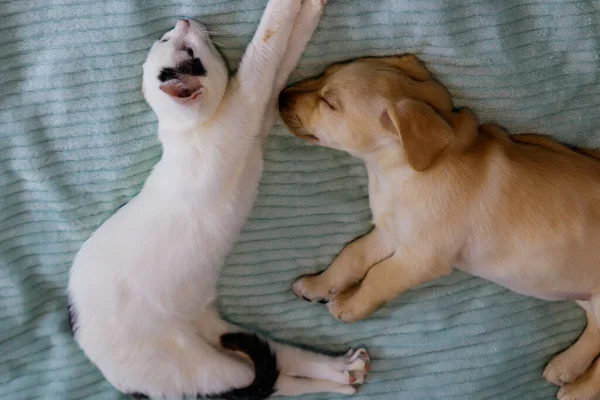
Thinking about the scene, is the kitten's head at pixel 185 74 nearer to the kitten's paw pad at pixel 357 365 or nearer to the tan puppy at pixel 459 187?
the tan puppy at pixel 459 187

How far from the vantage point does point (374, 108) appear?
6.20ft

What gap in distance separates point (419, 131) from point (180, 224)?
2.59 feet

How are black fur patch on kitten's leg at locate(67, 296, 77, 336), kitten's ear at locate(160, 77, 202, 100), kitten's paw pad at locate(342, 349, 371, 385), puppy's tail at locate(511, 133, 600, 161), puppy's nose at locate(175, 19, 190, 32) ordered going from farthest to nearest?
kitten's paw pad at locate(342, 349, 371, 385) < puppy's tail at locate(511, 133, 600, 161) < black fur patch on kitten's leg at locate(67, 296, 77, 336) < puppy's nose at locate(175, 19, 190, 32) < kitten's ear at locate(160, 77, 202, 100)

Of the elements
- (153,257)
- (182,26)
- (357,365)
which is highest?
(182,26)

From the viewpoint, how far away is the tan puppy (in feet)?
6.32

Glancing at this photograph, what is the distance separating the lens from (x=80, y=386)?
7.20 ft

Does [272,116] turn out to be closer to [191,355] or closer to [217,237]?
[217,237]

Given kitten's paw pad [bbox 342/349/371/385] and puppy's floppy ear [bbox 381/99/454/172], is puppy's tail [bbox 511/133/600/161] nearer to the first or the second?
puppy's floppy ear [bbox 381/99/454/172]

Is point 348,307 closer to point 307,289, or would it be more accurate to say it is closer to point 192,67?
point 307,289

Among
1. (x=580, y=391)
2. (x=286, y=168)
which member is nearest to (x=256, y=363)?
(x=286, y=168)

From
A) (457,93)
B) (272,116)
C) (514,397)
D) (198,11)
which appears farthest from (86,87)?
(514,397)

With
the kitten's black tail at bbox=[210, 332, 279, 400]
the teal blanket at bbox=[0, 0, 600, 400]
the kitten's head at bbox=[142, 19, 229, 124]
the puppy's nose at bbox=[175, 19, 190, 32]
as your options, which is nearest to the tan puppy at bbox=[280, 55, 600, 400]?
the teal blanket at bbox=[0, 0, 600, 400]

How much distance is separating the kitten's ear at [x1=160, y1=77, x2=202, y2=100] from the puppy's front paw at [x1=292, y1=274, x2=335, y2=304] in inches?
32.8

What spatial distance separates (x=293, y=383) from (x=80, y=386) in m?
0.77
